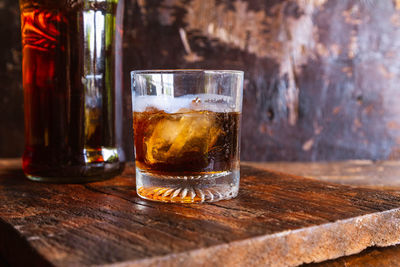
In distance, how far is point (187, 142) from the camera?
2.68ft

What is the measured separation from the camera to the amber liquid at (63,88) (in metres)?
0.98

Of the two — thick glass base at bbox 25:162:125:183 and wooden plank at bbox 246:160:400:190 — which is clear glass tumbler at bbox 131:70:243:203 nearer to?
thick glass base at bbox 25:162:125:183

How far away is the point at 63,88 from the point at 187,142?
0.35 meters

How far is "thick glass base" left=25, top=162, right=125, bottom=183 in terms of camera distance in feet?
3.24

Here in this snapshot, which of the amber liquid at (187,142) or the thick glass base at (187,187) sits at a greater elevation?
the amber liquid at (187,142)

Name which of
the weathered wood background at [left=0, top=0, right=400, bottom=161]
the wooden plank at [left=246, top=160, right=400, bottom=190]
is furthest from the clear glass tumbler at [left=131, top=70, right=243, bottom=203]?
the weathered wood background at [left=0, top=0, right=400, bottom=161]

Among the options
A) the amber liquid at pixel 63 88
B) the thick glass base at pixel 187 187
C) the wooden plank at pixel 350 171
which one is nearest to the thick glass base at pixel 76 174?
the amber liquid at pixel 63 88

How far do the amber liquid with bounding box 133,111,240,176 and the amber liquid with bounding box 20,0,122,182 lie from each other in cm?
23

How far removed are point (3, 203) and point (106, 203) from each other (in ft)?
0.61

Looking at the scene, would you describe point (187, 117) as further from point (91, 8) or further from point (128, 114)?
point (128, 114)

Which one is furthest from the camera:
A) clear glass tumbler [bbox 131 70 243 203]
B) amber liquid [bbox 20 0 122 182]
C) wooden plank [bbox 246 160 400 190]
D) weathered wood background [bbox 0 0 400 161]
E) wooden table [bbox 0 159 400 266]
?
weathered wood background [bbox 0 0 400 161]

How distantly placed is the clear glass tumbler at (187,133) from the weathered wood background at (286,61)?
74 cm

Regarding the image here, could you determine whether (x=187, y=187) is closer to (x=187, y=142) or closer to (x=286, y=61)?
(x=187, y=142)

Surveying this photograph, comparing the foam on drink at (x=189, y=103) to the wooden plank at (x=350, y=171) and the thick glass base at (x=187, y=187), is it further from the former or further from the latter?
the wooden plank at (x=350, y=171)
